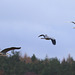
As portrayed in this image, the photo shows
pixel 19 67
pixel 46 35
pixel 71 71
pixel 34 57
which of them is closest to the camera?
pixel 46 35

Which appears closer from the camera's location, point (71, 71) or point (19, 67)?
point (71, 71)

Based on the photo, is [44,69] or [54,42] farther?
[44,69]

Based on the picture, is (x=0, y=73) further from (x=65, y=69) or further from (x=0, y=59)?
(x=65, y=69)

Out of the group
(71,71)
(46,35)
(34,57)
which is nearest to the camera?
(46,35)

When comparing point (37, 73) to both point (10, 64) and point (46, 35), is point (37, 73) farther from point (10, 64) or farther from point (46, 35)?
point (46, 35)

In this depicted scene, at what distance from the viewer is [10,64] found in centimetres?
16088

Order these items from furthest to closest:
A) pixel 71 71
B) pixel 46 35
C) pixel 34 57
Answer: pixel 34 57 → pixel 71 71 → pixel 46 35

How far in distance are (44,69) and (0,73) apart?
15.3 meters

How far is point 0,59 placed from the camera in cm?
16862

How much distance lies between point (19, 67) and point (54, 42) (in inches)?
4127

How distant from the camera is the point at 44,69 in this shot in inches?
5984

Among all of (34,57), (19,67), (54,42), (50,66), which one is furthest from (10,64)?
(54,42)

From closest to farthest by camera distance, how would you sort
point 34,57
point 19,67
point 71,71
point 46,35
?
1. point 46,35
2. point 71,71
3. point 19,67
4. point 34,57

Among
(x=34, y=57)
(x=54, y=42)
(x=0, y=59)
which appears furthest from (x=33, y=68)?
(x=54, y=42)
